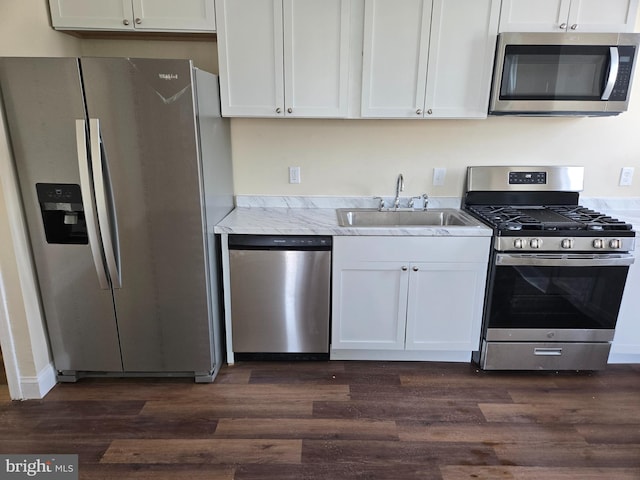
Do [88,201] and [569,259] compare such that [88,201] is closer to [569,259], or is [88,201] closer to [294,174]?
[294,174]

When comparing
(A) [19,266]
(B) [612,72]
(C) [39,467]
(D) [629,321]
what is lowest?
(C) [39,467]

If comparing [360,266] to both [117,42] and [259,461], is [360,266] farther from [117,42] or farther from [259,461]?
[117,42]

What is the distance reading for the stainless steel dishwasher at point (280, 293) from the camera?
2.35 meters

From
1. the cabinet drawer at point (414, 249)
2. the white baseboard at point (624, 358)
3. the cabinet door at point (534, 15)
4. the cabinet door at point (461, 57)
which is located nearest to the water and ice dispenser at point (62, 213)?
the cabinet drawer at point (414, 249)

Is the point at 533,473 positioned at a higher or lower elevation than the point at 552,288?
lower

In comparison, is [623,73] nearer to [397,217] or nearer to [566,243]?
[566,243]

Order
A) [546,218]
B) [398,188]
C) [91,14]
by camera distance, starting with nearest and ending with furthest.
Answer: [91,14] → [546,218] → [398,188]

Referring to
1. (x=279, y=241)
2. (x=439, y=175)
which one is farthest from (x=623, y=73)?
(x=279, y=241)

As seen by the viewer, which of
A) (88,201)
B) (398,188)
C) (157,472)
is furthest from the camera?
(398,188)

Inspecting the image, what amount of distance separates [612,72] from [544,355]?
1636 millimetres

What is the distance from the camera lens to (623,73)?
228cm

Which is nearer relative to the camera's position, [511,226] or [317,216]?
[511,226]

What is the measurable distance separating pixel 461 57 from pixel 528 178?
3.13 feet

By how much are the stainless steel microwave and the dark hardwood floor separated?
5.26 feet
